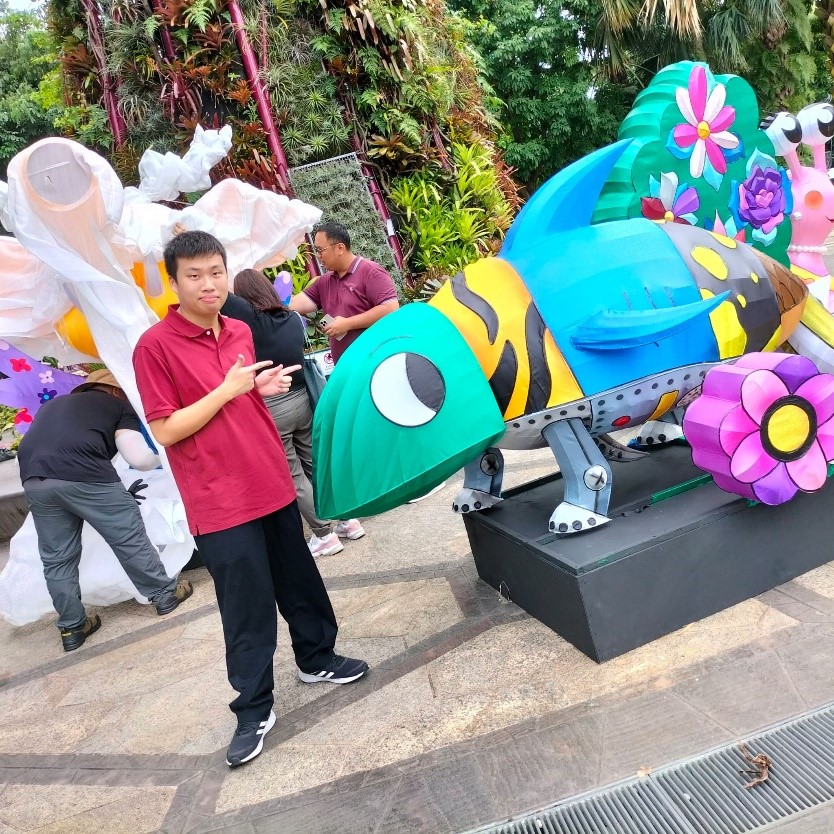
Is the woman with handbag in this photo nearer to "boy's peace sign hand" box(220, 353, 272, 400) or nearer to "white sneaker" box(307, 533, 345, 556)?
"white sneaker" box(307, 533, 345, 556)

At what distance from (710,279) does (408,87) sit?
6.39m

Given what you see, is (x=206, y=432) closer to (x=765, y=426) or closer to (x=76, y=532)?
(x=765, y=426)

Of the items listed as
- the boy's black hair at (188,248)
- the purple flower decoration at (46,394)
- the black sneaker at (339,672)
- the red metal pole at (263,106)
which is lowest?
the black sneaker at (339,672)

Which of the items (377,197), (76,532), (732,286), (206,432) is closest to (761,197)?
(732,286)

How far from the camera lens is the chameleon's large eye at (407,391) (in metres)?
2.49

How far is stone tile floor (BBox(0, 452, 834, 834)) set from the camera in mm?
2141

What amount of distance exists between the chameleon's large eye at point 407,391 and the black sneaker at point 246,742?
44.2 inches

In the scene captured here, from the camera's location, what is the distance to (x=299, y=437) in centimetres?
421

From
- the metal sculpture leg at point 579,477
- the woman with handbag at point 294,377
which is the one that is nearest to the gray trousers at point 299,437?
the woman with handbag at point 294,377

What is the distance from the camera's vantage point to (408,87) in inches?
326

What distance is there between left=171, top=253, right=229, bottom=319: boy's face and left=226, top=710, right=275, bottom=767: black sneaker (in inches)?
53.7

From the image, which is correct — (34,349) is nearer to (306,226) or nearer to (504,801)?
(306,226)

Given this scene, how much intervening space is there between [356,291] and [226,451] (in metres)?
1.98

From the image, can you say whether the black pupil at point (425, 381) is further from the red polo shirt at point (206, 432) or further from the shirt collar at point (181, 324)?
the shirt collar at point (181, 324)
